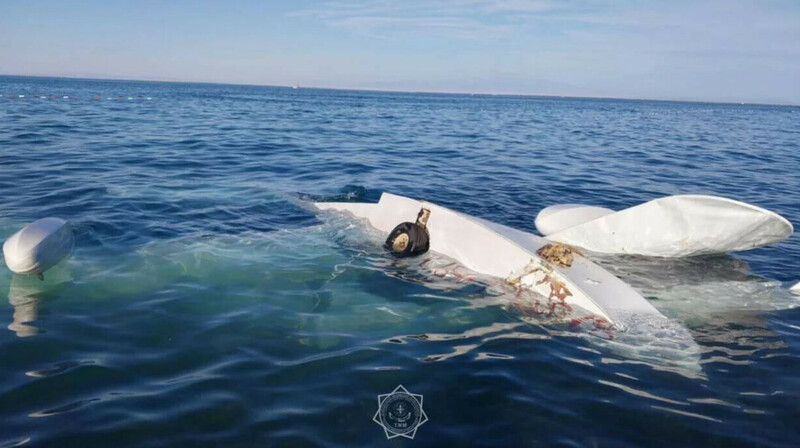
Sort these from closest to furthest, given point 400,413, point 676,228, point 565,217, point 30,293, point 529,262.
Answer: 1. point 400,413
2. point 30,293
3. point 529,262
4. point 676,228
5. point 565,217

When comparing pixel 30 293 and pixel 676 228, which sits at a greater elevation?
pixel 676 228

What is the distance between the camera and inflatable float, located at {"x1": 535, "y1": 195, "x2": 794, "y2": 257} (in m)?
9.29

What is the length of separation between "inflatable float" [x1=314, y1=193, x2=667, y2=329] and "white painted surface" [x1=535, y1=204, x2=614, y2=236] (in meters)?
1.28

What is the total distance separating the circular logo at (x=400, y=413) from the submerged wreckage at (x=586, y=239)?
3.46 metres

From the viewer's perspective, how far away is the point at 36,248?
8.02m

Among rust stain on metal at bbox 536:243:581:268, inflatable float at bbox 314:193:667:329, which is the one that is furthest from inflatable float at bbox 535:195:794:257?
rust stain on metal at bbox 536:243:581:268

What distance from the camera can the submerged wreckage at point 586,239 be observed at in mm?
8062

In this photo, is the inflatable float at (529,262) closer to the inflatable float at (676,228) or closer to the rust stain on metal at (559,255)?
the rust stain on metal at (559,255)

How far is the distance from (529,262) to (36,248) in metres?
7.92

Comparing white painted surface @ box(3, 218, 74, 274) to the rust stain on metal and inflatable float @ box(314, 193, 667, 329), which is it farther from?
the rust stain on metal

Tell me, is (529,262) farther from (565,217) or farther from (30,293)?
(30,293)

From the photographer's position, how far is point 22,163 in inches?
683

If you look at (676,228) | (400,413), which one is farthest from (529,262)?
(400,413)

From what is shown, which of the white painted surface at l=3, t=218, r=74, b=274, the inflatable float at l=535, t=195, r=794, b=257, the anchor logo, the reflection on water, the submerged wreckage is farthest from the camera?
the inflatable float at l=535, t=195, r=794, b=257
